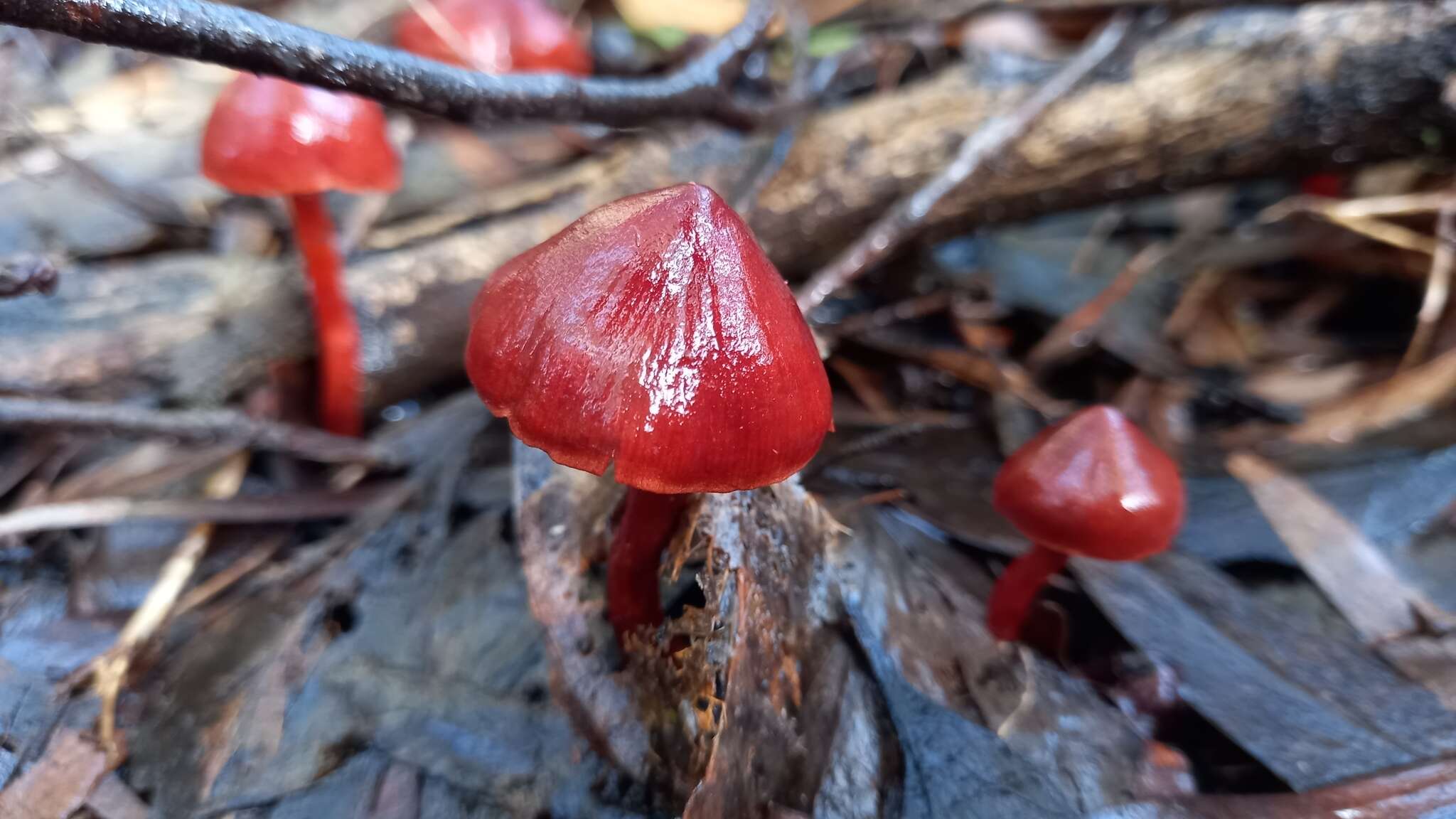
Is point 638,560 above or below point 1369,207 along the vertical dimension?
above

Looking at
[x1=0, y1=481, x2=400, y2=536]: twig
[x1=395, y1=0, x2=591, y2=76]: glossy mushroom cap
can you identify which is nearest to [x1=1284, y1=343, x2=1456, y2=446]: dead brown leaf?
[x1=0, y1=481, x2=400, y2=536]: twig

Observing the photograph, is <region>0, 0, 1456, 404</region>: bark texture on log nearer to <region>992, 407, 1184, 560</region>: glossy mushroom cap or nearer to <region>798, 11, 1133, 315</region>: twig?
<region>798, 11, 1133, 315</region>: twig

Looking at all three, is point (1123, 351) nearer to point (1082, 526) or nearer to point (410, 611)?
point (1082, 526)

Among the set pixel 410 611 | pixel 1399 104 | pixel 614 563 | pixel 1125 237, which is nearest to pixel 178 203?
pixel 410 611

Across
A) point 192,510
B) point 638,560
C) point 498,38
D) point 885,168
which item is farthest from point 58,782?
point 498,38

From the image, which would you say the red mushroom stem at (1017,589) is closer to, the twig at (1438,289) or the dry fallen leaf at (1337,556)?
the dry fallen leaf at (1337,556)

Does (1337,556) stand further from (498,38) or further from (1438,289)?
(498,38)
